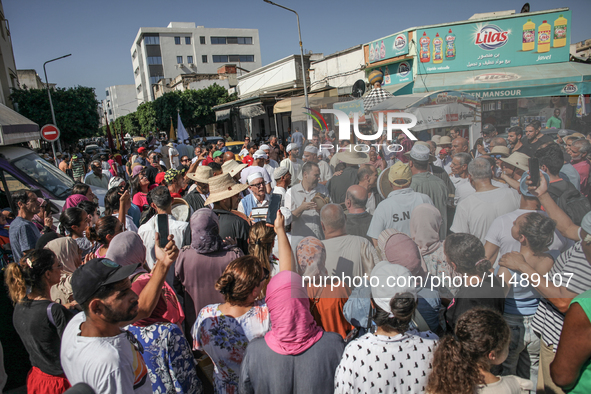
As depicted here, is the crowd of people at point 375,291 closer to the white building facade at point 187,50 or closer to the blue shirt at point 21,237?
the blue shirt at point 21,237

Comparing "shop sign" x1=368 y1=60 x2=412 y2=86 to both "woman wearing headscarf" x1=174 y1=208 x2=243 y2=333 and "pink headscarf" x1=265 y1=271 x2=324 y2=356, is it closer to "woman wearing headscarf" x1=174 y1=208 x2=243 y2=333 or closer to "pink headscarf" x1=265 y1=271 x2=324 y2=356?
"woman wearing headscarf" x1=174 y1=208 x2=243 y2=333

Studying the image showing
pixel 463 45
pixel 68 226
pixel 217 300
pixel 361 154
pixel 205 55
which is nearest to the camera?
pixel 361 154

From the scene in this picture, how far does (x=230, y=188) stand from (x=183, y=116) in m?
34.7

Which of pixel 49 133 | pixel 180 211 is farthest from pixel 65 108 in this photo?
pixel 180 211

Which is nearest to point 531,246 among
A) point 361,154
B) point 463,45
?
point 361,154

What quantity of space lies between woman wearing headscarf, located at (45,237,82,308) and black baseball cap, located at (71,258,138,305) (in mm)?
1276

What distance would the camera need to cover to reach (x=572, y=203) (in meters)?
1.95

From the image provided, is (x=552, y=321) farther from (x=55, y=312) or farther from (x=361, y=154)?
(x=55, y=312)

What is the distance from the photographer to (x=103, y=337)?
1.66 metres

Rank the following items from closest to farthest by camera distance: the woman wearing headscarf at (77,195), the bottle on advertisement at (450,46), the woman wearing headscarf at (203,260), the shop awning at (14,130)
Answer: the woman wearing headscarf at (203,260)
the woman wearing headscarf at (77,195)
the shop awning at (14,130)
the bottle on advertisement at (450,46)

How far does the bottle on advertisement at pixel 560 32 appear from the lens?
43.0ft

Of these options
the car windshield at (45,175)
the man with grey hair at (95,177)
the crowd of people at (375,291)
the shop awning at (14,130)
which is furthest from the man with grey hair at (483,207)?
the man with grey hair at (95,177)

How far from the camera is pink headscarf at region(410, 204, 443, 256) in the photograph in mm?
2074

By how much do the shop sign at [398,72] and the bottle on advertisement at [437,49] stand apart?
1.09 meters
